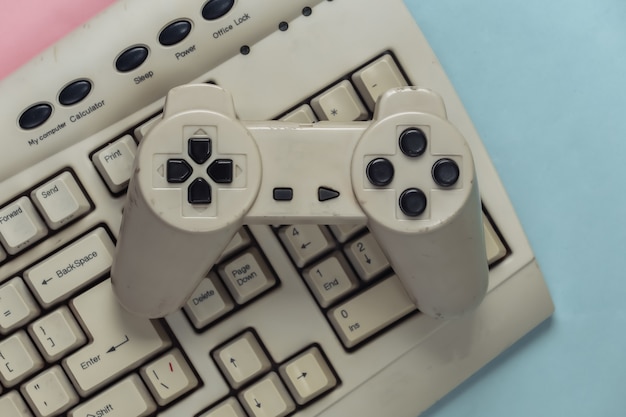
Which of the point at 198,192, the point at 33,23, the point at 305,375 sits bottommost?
the point at 305,375

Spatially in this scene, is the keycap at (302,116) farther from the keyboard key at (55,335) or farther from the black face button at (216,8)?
the keyboard key at (55,335)

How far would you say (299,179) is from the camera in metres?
0.40

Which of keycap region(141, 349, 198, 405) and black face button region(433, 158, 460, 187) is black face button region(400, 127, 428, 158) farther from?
keycap region(141, 349, 198, 405)

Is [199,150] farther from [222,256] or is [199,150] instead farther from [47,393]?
[47,393]

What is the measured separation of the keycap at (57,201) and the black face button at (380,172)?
0.58 feet

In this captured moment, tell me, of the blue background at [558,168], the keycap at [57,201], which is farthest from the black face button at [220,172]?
the blue background at [558,168]

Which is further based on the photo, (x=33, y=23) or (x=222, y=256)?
(x=33, y=23)

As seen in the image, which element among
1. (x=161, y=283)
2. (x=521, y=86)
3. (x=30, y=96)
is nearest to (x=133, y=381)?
(x=161, y=283)

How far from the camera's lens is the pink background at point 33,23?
0.55 meters

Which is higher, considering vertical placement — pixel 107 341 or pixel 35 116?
pixel 35 116

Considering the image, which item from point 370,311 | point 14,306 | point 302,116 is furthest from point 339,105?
point 14,306

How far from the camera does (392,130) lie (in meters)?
0.40

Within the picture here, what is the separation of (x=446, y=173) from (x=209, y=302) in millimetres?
160

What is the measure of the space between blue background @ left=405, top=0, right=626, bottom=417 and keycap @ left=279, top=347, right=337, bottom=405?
4.2 inches
